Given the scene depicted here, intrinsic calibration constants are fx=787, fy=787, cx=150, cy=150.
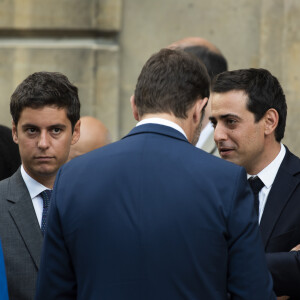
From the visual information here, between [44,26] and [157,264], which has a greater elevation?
[44,26]

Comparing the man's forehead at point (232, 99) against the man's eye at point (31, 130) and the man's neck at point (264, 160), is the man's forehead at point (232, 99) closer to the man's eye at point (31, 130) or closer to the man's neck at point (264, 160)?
the man's neck at point (264, 160)

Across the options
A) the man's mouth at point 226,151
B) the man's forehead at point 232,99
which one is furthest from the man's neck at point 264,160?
the man's forehead at point 232,99

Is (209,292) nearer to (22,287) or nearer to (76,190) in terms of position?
(76,190)

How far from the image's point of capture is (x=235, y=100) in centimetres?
357

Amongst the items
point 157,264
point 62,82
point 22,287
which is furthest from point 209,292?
point 62,82

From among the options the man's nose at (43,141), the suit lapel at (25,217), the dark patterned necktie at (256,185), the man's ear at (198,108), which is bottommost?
the suit lapel at (25,217)

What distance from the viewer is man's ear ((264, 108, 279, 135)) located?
355 cm

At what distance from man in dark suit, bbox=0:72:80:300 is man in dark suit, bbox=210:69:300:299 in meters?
0.69

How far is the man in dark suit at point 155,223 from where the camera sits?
8.24 feet

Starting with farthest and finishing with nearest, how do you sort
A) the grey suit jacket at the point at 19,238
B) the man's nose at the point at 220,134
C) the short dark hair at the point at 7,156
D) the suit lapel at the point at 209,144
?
the suit lapel at the point at 209,144 < the short dark hair at the point at 7,156 < the man's nose at the point at 220,134 < the grey suit jacket at the point at 19,238

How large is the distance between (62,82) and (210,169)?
1.19 meters

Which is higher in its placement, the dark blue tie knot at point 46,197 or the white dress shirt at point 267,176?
the white dress shirt at point 267,176

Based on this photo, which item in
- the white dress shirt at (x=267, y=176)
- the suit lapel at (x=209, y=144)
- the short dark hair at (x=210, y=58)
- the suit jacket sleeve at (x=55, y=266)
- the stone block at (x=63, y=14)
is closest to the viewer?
the suit jacket sleeve at (x=55, y=266)

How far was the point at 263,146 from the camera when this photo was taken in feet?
11.5
